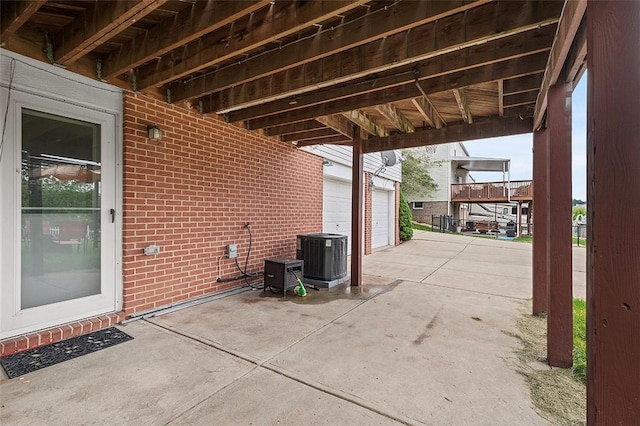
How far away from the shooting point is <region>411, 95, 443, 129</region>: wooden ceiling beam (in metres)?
3.81

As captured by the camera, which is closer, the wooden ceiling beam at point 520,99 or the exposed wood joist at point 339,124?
the wooden ceiling beam at point 520,99

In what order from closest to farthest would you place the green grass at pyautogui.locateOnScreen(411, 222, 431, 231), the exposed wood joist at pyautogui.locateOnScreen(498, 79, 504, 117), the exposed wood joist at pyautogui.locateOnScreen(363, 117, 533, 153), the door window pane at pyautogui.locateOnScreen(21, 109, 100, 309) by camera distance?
the door window pane at pyautogui.locateOnScreen(21, 109, 100, 309), the exposed wood joist at pyautogui.locateOnScreen(498, 79, 504, 117), the exposed wood joist at pyautogui.locateOnScreen(363, 117, 533, 153), the green grass at pyautogui.locateOnScreen(411, 222, 431, 231)

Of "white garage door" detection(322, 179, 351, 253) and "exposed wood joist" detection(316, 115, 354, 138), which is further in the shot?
"white garage door" detection(322, 179, 351, 253)

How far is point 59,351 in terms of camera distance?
276 cm

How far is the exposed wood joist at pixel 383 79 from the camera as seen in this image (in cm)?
250

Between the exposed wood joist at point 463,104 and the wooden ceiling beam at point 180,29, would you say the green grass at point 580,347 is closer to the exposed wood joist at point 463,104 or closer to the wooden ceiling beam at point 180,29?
the exposed wood joist at point 463,104

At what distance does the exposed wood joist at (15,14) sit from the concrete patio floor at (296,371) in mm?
2697

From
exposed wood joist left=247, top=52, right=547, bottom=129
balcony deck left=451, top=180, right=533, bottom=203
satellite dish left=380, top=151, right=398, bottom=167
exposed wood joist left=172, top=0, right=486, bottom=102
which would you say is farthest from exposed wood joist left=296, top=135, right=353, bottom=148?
balcony deck left=451, top=180, right=533, bottom=203

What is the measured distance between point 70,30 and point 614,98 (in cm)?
389

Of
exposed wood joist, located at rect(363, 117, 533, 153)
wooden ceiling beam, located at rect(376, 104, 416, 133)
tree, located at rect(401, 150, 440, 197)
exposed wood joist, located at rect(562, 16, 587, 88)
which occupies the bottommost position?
exposed wood joist, located at rect(562, 16, 587, 88)

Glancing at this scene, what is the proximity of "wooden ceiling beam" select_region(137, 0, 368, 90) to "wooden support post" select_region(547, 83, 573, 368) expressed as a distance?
1992 millimetres

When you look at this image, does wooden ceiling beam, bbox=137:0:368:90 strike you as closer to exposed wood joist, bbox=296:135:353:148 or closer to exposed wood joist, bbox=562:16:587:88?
exposed wood joist, bbox=562:16:587:88

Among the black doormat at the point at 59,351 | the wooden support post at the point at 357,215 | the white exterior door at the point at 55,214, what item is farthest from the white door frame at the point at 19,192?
the wooden support post at the point at 357,215

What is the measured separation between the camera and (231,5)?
214 centimetres
